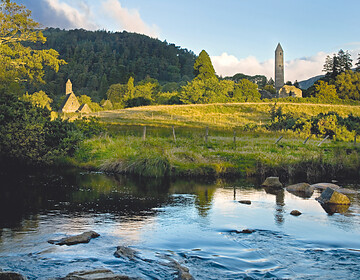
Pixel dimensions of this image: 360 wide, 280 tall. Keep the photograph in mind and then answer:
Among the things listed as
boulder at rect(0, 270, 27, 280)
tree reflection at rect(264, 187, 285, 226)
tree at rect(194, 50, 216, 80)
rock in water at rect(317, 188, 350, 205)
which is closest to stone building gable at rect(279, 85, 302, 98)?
tree at rect(194, 50, 216, 80)

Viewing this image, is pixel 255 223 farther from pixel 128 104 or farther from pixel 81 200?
pixel 128 104

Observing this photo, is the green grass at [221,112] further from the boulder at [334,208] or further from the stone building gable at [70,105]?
the stone building gable at [70,105]

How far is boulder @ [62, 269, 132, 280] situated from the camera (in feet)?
23.1

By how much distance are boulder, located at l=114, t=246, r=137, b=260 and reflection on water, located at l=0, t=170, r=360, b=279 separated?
8.1 inches

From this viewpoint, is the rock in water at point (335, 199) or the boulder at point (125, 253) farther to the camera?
the rock in water at point (335, 199)

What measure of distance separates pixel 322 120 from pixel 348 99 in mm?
47324

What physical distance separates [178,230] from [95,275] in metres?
4.23

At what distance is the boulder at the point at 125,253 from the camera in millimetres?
8672

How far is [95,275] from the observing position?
282 inches

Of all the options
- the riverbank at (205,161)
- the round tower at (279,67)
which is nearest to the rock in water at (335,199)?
the riverbank at (205,161)

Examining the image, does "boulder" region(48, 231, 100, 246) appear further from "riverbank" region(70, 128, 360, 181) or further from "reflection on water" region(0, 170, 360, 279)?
"riverbank" region(70, 128, 360, 181)

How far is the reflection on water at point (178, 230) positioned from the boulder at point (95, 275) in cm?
40

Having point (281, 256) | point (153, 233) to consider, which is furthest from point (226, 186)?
point (281, 256)

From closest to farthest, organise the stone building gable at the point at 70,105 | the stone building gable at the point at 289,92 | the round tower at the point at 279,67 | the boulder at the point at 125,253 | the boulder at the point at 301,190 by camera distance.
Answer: the boulder at the point at 125,253 < the boulder at the point at 301,190 < the stone building gable at the point at 289,92 < the stone building gable at the point at 70,105 < the round tower at the point at 279,67
